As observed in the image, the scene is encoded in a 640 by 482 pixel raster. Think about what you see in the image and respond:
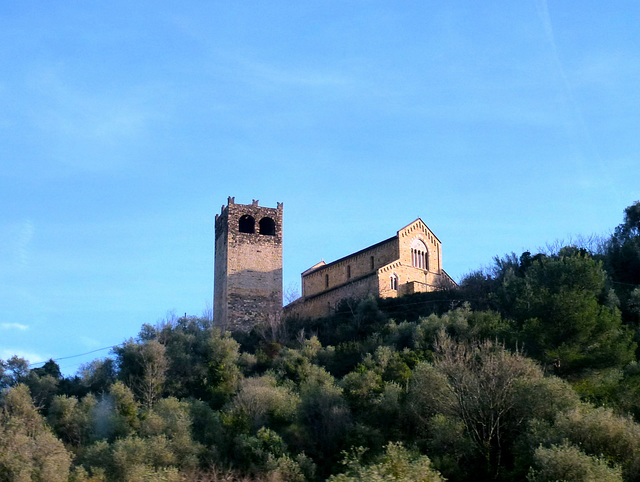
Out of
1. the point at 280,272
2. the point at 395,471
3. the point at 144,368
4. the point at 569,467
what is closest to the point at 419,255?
the point at 280,272

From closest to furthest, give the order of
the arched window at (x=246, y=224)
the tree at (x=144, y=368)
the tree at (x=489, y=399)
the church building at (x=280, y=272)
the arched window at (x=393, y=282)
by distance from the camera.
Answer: the tree at (x=489, y=399), the tree at (x=144, y=368), the arched window at (x=393, y=282), the church building at (x=280, y=272), the arched window at (x=246, y=224)

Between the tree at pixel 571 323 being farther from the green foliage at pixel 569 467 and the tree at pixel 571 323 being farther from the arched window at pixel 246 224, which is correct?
the arched window at pixel 246 224

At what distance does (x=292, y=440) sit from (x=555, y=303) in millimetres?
12040

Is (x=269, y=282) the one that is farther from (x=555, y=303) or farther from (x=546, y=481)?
(x=546, y=481)

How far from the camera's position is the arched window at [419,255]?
56.2 meters

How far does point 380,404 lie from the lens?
120 feet

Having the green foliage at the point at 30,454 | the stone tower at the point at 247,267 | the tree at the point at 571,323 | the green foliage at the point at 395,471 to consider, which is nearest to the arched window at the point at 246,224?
the stone tower at the point at 247,267

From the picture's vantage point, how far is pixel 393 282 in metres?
54.7

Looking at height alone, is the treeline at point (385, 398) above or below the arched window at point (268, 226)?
below

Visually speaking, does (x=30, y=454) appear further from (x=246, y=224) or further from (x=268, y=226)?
(x=268, y=226)

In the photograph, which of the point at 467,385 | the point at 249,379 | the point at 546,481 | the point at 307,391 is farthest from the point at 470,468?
the point at 249,379

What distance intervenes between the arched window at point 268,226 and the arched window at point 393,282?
9.83m

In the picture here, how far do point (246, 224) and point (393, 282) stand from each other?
11.7m

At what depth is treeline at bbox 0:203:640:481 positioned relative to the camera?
2994 cm
